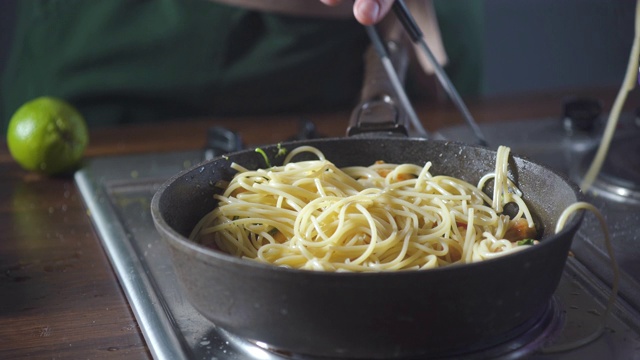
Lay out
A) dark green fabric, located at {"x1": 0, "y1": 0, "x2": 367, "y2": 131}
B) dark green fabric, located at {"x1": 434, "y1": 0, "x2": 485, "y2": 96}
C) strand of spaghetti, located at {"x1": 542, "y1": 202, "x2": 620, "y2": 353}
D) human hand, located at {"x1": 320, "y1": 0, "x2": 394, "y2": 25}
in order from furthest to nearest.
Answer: dark green fabric, located at {"x1": 434, "y1": 0, "x2": 485, "y2": 96}, dark green fabric, located at {"x1": 0, "y1": 0, "x2": 367, "y2": 131}, human hand, located at {"x1": 320, "y1": 0, "x2": 394, "y2": 25}, strand of spaghetti, located at {"x1": 542, "y1": 202, "x2": 620, "y2": 353}

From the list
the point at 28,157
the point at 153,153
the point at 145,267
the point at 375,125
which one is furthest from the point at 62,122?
the point at 375,125

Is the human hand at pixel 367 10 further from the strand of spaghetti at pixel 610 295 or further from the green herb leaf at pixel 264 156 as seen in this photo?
the strand of spaghetti at pixel 610 295

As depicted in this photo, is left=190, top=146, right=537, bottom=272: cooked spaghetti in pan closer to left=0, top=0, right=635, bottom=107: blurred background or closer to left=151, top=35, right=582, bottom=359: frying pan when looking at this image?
left=151, top=35, right=582, bottom=359: frying pan

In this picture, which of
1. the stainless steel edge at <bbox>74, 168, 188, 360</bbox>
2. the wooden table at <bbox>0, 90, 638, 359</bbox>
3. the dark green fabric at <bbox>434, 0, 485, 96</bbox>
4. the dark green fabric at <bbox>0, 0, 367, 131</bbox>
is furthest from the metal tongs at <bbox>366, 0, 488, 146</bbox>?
the dark green fabric at <bbox>434, 0, 485, 96</bbox>

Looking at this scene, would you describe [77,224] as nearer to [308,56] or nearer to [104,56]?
[104,56]

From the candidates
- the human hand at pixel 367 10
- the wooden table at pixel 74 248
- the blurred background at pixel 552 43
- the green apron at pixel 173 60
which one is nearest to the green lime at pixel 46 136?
the wooden table at pixel 74 248

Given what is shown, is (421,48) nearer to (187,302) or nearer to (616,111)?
(616,111)
